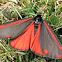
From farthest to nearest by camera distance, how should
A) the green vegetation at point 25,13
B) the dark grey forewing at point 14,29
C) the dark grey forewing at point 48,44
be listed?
the green vegetation at point 25,13, the dark grey forewing at point 14,29, the dark grey forewing at point 48,44

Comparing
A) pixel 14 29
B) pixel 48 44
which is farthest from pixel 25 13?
pixel 48 44

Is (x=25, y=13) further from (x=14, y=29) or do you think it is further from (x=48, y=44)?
(x=48, y=44)

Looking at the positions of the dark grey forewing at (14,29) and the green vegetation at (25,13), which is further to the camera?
the green vegetation at (25,13)

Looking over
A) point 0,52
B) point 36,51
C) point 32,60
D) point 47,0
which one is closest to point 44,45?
point 36,51

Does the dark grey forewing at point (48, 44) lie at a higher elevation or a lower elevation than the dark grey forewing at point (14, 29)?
lower

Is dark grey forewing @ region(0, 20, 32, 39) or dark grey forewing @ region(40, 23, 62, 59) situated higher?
dark grey forewing @ region(0, 20, 32, 39)

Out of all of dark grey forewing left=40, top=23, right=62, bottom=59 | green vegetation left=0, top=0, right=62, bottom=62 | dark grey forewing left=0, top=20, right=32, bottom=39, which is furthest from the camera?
green vegetation left=0, top=0, right=62, bottom=62
